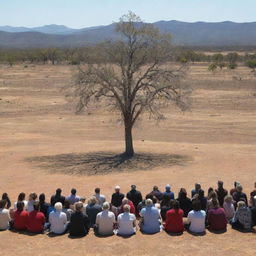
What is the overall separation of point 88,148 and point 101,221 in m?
15.3

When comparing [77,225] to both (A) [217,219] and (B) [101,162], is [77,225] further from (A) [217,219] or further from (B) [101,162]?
(B) [101,162]

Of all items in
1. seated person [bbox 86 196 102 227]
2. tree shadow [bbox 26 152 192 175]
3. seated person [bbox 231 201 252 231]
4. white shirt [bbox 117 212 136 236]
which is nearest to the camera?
white shirt [bbox 117 212 136 236]

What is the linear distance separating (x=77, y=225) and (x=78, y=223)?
0.05 meters

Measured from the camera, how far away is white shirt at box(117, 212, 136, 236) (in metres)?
11.2

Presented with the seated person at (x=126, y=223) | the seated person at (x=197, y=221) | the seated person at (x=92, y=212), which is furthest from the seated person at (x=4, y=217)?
the seated person at (x=197, y=221)

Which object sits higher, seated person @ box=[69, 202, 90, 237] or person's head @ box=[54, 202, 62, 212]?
person's head @ box=[54, 202, 62, 212]

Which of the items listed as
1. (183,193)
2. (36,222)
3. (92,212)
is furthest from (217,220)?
(36,222)

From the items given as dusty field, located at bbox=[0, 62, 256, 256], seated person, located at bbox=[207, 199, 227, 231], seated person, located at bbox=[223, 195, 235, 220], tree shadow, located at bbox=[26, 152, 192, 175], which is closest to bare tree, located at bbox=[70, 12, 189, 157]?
tree shadow, located at bbox=[26, 152, 192, 175]

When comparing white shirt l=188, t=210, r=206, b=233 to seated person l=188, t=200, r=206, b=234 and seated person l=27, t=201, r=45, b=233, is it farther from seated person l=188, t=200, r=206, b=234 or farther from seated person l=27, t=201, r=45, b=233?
seated person l=27, t=201, r=45, b=233

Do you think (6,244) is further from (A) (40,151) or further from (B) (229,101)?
(B) (229,101)

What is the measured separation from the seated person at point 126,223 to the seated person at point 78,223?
78 centimetres

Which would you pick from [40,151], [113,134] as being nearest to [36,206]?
[40,151]

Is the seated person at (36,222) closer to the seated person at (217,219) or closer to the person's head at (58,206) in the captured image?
the person's head at (58,206)

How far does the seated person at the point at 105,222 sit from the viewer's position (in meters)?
11.3
